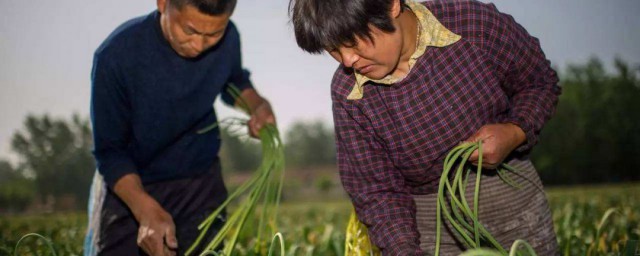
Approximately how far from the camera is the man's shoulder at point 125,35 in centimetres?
229

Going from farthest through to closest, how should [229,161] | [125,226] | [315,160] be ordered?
[315,160] → [229,161] → [125,226]

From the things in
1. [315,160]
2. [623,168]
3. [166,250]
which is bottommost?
[315,160]

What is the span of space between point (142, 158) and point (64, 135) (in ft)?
148

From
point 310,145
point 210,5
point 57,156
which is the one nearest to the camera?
point 210,5

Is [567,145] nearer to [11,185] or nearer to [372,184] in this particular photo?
[11,185]

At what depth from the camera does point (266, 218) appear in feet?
8.27

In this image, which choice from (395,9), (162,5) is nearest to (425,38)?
(395,9)

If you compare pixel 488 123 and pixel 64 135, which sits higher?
pixel 488 123

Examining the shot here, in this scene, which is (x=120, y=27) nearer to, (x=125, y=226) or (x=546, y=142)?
(x=125, y=226)

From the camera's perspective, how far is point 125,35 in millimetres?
2352

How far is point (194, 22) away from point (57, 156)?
1718 inches

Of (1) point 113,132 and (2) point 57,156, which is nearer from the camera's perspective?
(1) point 113,132

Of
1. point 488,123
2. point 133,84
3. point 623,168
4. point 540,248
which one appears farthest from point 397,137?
point 623,168

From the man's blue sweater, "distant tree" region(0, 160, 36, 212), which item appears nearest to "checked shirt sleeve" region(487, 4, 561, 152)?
the man's blue sweater
